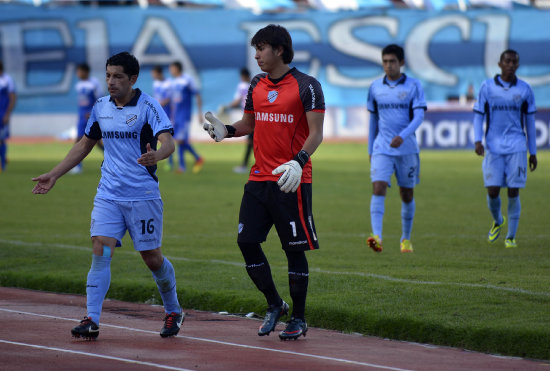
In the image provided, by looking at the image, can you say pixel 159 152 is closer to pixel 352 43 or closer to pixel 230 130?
pixel 230 130

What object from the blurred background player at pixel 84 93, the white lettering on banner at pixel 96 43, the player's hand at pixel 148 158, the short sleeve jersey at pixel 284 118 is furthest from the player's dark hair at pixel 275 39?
the white lettering on banner at pixel 96 43

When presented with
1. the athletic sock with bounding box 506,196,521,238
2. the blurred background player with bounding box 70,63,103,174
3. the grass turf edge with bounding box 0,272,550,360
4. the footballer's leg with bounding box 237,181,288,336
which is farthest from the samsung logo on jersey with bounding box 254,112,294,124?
the blurred background player with bounding box 70,63,103,174

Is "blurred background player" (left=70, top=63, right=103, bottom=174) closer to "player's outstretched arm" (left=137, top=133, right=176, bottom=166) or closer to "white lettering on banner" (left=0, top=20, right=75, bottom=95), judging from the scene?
"player's outstretched arm" (left=137, top=133, right=176, bottom=166)

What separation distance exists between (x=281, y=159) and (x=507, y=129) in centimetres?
583

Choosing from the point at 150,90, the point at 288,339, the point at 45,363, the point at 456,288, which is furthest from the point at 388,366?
the point at 150,90

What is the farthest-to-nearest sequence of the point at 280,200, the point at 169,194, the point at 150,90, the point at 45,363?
the point at 150,90, the point at 169,194, the point at 280,200, the point at 45,363

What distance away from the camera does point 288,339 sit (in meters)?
7.36

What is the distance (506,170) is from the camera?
41.2 ft

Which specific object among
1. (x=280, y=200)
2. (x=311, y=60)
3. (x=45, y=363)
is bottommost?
(x=45, y=363)

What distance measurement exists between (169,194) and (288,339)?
1271 centimetres

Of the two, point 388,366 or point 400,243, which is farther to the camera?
point 400,243

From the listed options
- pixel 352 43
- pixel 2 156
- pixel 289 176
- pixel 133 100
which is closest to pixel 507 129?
pixel 289 176

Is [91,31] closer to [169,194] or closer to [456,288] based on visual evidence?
[169,194]

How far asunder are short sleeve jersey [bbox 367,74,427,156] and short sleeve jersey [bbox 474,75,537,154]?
3.19 feet
